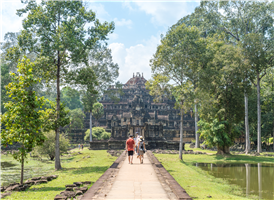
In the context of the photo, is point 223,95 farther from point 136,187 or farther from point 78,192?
point 78,192

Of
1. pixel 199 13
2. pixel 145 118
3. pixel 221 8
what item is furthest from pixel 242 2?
pixel 145 118

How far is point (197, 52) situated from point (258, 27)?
42.9ft

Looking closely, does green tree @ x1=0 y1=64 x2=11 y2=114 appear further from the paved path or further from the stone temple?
the paved path

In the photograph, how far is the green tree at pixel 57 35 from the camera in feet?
49.8

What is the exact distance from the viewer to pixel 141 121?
50344mm

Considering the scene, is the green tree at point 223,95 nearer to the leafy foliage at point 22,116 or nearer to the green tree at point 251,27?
the green tree at point 251,27

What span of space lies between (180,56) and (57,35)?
996 centimetres

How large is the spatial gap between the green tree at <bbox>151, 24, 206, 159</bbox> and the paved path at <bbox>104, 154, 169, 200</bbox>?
34.6ft

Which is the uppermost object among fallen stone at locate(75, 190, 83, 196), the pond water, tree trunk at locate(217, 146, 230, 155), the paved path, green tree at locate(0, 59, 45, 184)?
green tree at locate(0, 59, 45, 184)

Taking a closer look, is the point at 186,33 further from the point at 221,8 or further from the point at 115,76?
the point at 115,76

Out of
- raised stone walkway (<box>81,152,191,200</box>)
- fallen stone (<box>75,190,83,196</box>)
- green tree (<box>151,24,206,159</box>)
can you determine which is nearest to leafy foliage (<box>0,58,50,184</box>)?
fallen stone (<box>75,190,83,196</box>)

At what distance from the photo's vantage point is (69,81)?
16609 mm

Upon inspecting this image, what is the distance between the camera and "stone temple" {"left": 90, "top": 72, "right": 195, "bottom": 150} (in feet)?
102

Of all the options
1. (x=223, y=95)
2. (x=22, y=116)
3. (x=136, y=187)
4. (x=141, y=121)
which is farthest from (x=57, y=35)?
(x=141, y=121)
